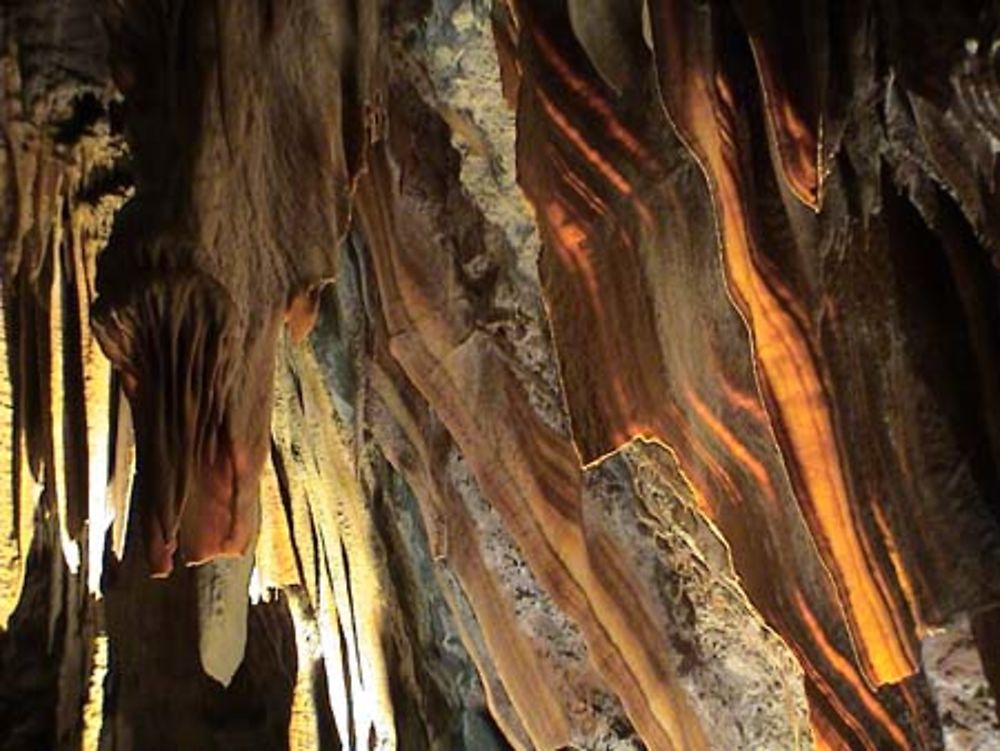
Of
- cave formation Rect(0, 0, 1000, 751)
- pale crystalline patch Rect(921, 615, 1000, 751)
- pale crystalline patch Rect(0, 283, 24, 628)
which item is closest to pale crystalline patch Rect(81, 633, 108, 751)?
cave formation Rect(0, 0, 1000, 751)

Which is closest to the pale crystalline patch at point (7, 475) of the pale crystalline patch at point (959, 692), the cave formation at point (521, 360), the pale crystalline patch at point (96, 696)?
the cave formation at point (521, 360)

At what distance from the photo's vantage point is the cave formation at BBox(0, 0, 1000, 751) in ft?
6.50

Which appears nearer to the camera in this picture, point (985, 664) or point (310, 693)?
point (985, 664)

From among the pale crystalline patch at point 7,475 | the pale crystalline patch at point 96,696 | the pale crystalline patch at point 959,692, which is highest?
the pale crystalline patch at point 7,475

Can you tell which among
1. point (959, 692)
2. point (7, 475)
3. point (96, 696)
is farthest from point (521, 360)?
point (96, 696)

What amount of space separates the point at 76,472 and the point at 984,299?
1941 millimetres

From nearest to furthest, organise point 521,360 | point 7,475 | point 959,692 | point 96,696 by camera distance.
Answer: point 959,692 < point 7,475 < point 521,360 < point 96,696

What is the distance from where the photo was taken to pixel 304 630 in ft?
13.8

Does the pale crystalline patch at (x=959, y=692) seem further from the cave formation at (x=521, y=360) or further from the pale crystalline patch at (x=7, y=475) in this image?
the pale crystalline patch at (x=7, y=475)

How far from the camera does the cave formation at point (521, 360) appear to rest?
1.98 m

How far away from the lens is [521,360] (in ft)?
10.8

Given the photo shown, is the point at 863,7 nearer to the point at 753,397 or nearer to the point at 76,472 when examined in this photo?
the point at 753,397

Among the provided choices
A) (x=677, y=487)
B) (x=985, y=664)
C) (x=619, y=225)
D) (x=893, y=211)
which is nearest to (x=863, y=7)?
(x=893, y=211)

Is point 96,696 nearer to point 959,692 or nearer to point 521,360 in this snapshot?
point 521,360
